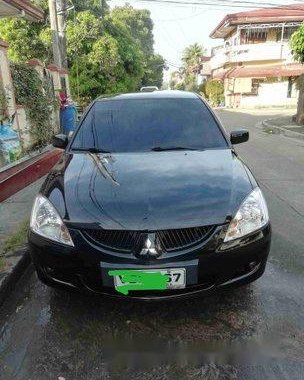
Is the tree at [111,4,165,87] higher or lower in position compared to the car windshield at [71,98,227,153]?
higher

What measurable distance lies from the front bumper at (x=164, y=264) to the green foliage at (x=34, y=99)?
7144mm

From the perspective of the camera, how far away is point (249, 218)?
2645 millimetres

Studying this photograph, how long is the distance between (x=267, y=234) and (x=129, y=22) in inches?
2066

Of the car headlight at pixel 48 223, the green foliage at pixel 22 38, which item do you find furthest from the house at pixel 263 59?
the car headlight at pixel 48 223

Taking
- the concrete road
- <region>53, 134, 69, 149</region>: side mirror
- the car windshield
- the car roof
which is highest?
the car roof

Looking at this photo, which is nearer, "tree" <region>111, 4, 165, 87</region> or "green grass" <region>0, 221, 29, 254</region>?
"green grass" <region>0, 221, 29, 254</region>

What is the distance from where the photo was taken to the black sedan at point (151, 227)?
95.3 inches

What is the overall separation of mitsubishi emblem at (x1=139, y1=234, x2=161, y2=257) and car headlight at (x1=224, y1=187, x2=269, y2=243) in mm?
460

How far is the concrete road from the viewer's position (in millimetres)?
2340

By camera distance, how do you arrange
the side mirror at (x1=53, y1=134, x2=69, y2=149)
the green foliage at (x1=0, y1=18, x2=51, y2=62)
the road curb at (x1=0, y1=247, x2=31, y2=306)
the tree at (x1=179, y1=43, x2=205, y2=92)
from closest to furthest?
1. the road curb at (x1=0, y1=247, x2=31, y2=306)
2. the side mirror at (x1=53, y1=134, x2=69, y2=149)
3. the green foliage at (x1=0, y1=18, x2=51, y2=62)
4. the tree at (x1=179, y1=43, x2=205, y2=92)

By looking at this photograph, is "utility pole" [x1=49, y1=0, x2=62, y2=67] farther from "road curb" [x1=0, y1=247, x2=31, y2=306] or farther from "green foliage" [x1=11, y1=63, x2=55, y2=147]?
"road curb" [x1=0, y1=247, x2=31, y2=306]

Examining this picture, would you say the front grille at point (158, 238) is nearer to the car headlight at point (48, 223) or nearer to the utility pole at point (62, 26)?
the car headlight at point (48, 223)

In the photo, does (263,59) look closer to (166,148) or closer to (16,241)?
(166,148)

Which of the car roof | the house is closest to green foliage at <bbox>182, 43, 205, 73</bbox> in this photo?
the house
